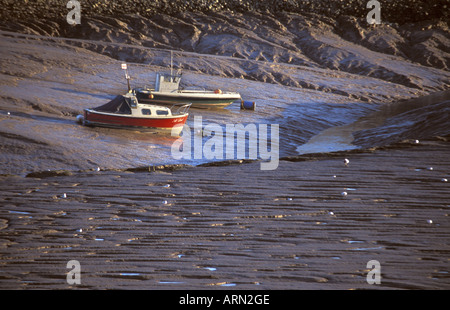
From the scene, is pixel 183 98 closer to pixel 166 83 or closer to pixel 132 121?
pixel 166 83

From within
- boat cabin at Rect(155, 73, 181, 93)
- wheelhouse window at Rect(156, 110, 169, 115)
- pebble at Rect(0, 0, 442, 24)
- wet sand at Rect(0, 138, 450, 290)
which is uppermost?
pebble at Rect(0, 0, 442, 24)

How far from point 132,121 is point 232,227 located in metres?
13.1

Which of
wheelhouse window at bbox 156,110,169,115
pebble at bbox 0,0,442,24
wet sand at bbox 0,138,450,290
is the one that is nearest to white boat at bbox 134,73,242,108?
wheelhouse window at bbox 156,110,169,115

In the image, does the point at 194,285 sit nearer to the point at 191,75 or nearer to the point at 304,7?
the point at 191,75

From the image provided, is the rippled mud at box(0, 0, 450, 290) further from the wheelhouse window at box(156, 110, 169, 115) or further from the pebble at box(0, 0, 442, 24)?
the pebble at box(0, 0, 442, 24)

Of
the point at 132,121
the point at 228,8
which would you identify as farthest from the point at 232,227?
the point at 228,8

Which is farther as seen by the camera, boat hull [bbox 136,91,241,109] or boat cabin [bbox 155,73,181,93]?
boat cabin [bbox 155,73,181,93]

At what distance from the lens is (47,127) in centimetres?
2291

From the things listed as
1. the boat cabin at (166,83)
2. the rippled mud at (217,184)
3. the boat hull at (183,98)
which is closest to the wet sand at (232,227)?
the rippled mud at (217,184)

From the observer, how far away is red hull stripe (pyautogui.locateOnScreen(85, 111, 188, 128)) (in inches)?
952

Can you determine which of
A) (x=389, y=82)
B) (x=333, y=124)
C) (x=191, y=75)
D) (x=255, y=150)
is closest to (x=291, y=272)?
(x=255, y=150)

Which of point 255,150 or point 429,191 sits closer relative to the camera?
point 429,191

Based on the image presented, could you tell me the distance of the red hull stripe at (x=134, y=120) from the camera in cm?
2417
